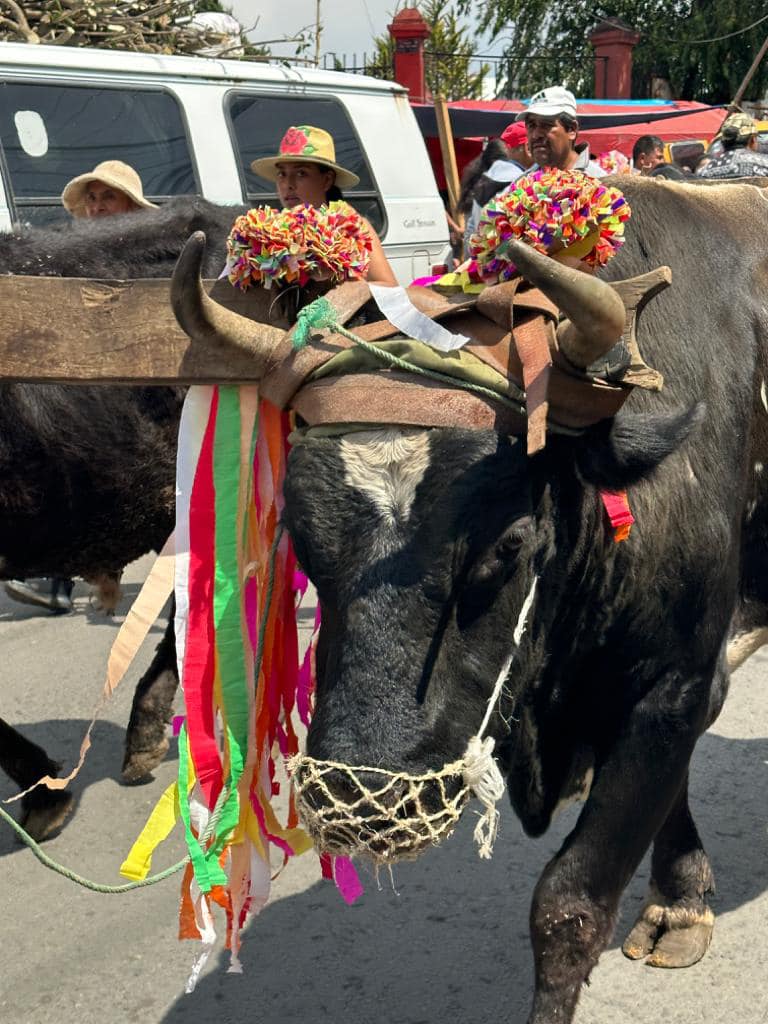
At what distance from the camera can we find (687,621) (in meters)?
2.81

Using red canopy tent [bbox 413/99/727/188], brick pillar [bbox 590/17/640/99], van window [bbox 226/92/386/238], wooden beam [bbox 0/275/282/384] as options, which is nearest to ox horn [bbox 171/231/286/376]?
wooden beam [bbox 0/275/282/384]

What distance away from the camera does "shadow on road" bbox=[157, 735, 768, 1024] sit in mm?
3100

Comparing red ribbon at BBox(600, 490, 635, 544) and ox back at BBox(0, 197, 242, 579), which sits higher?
red ribbon at BBox(600, 490, 635, 544)

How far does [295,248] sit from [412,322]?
354 mm

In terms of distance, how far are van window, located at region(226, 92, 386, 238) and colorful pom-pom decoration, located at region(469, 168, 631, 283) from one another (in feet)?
15.1

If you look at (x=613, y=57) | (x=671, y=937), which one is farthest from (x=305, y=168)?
(x=613, y=57)

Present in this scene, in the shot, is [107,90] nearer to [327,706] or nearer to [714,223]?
[714,223]

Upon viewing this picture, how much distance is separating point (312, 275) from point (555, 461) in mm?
693

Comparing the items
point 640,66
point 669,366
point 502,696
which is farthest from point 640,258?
point 640,66

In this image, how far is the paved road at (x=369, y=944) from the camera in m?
3.11

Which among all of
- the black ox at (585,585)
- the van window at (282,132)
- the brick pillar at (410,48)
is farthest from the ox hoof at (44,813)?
the brick pillar at (410,48)

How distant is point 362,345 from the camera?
2.54m

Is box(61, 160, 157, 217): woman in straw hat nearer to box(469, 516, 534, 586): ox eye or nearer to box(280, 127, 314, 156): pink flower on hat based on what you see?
box(280, 127, 314, 156): pink flower on hat

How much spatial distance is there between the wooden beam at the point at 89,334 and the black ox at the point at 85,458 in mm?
1225
